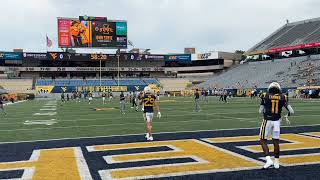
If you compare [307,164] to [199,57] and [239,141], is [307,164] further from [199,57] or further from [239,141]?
[199,57]

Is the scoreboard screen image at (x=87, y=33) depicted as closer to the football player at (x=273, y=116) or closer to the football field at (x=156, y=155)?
the football field at (x=156, y=155)

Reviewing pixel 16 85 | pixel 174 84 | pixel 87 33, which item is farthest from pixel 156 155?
pixel 174 84

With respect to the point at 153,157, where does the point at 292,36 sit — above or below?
above

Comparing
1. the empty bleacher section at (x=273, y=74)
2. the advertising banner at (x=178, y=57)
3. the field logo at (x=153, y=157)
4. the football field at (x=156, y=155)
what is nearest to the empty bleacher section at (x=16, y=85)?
the advertising banner at (x=178, y=57)

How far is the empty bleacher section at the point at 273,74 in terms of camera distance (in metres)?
58.2

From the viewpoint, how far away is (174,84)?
287 ft

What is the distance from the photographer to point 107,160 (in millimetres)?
8695

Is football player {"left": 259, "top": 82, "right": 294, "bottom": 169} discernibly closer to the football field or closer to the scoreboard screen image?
the football field

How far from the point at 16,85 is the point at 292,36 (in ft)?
173

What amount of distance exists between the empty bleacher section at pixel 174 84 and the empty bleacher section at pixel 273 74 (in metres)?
6.33

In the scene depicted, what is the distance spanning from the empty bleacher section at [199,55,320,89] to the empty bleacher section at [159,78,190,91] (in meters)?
6.33

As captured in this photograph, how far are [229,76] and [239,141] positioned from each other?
2759 inches

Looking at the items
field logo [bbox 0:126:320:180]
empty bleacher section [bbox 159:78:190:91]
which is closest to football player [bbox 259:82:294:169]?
field logo [bbox 0:126:320:180]

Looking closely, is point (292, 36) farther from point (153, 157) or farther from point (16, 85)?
point (153, 157)
